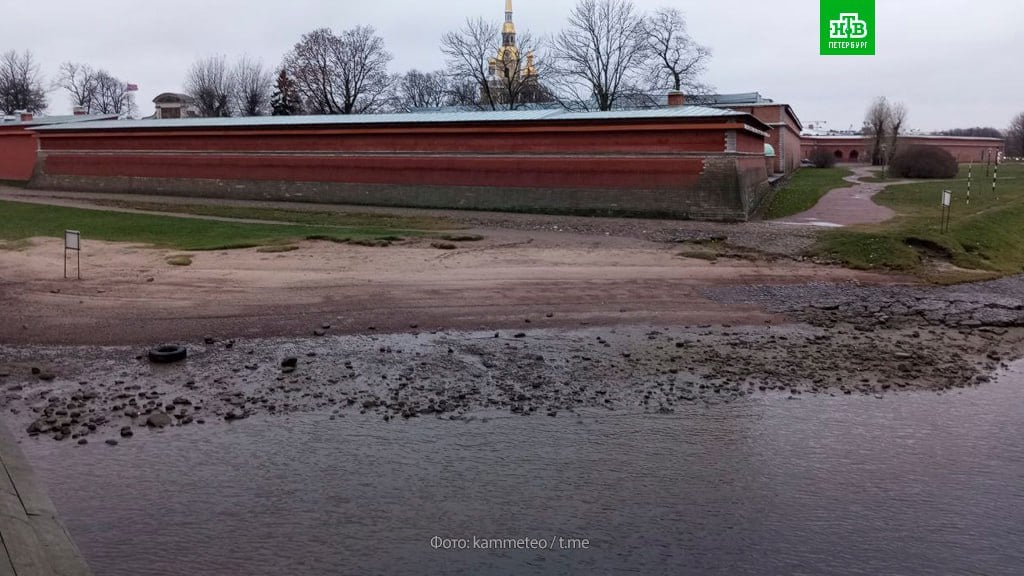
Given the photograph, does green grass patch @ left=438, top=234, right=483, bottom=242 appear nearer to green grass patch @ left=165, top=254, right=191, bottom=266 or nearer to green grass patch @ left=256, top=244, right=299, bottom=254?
green grass patch @ left=256, top=244, right=299, bottom=254

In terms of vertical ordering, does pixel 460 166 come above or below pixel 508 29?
below

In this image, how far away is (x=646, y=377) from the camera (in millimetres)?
9727

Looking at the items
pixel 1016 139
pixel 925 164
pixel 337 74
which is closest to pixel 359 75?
pixel 337 74

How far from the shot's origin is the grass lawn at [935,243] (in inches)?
659

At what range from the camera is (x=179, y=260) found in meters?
16.5

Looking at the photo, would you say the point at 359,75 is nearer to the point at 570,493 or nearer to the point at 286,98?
the point at 286,98

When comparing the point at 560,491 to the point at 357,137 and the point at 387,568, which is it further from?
the point at 357,137

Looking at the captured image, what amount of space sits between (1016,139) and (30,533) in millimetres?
117816

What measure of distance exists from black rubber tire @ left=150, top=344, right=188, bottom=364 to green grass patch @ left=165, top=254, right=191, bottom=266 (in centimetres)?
620

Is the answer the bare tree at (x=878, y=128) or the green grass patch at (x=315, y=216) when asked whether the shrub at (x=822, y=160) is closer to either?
the bare tree at (x=878, y=128)

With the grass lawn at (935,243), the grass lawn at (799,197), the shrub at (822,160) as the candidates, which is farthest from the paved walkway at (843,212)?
the shrub at (822,160)

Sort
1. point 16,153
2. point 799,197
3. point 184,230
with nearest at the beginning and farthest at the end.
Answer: point 184,230 < point 799,197 < point 16,153

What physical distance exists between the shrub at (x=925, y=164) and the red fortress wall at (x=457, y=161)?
21.1 metres

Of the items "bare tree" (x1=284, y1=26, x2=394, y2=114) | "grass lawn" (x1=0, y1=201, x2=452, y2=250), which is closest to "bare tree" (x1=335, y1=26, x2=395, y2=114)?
"bare tree" (x1=284, y1=26, x2=394, y2=114)
